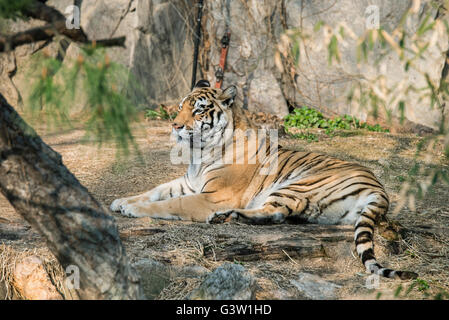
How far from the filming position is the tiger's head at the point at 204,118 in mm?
4988

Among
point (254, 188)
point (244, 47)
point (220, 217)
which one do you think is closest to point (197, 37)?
point (244, 47)

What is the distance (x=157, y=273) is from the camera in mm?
3135

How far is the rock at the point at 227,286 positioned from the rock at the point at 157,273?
34 centimetres

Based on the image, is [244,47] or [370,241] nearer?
[370,241]

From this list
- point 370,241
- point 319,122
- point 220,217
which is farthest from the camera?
point 319,122

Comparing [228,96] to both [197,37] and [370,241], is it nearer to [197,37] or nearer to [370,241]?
[370,241]

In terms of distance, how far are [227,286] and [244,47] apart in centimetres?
770

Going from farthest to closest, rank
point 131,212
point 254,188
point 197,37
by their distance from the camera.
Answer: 1. point 197,37
2. point 254,188
3. point 131,212

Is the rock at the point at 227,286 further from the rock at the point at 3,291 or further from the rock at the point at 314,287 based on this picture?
the rock at the point at 3,291

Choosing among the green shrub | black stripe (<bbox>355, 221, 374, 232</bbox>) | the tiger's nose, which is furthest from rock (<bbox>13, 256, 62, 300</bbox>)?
the green shrub

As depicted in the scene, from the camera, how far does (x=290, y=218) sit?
4238 mm

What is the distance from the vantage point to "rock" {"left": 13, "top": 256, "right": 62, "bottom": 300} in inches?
117

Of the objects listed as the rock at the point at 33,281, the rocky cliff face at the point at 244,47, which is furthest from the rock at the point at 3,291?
the rocky cliff face at the point at 244,47
